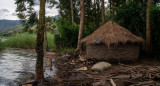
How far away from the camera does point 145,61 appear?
26.0ft

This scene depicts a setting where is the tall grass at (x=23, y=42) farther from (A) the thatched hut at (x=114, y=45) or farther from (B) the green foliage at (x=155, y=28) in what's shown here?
(B) the green foliage at (x=155, y=28)

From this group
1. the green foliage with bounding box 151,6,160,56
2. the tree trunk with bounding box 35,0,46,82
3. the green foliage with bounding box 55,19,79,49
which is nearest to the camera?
the tree trunk with bounding box 35,0,46,82

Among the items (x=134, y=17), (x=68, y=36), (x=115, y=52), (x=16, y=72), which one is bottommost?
(x=16, y=72)

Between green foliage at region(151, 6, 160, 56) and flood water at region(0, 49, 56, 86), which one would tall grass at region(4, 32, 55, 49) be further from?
green foliage at region(151, 6, 160, 56)

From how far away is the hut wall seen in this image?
23.2ft

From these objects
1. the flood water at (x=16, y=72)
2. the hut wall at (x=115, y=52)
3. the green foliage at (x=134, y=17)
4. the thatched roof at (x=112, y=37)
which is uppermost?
the green foliage at (x=134, y=17)

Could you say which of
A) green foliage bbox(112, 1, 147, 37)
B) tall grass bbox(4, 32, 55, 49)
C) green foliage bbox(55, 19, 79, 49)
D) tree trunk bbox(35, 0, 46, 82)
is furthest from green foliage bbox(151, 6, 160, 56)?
tall grass bbox(4, 32, 55, 49)

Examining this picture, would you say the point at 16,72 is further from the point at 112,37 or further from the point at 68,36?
the point at 68,36

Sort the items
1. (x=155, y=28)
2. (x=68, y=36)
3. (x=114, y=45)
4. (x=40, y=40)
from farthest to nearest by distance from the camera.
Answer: (x=68, y=36), (x=155, y=28), (x=114, y=45), (x=40, y=40)

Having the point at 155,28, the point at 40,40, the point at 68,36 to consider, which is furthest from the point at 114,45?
the point at 68,36

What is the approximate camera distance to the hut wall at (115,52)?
23.2 ft

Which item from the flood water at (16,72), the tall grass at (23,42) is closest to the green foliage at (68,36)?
the tall grass at (23,42)

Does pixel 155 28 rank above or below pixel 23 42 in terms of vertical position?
above

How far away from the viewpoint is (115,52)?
7.07 m
